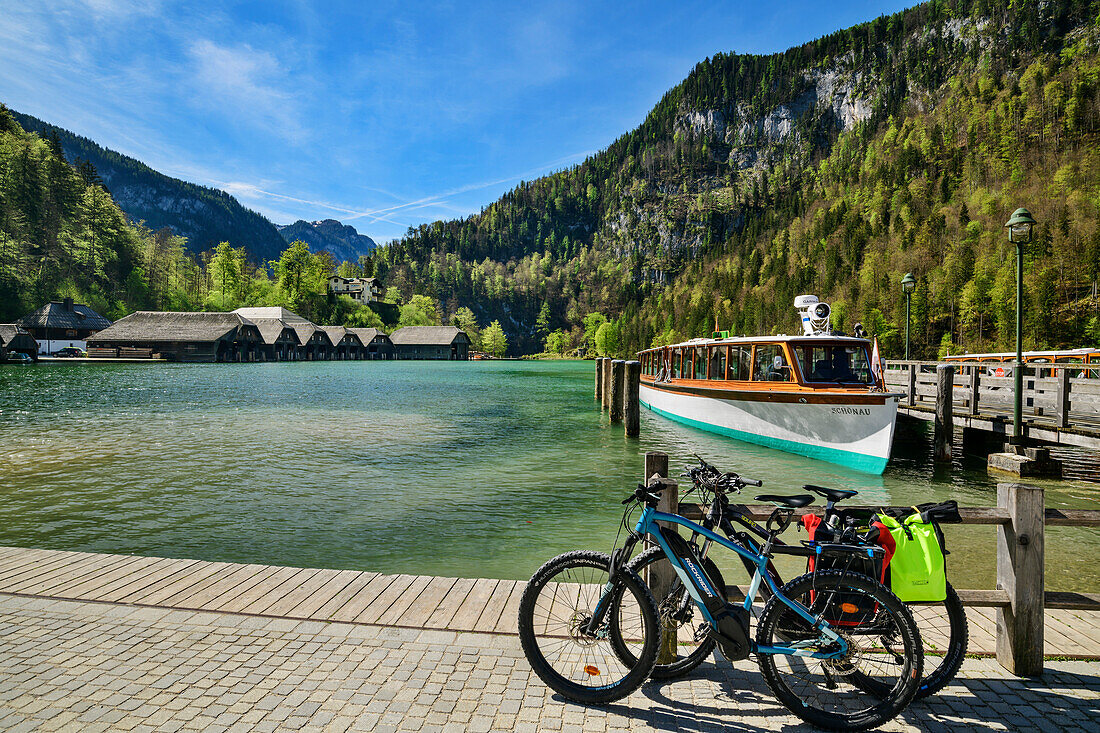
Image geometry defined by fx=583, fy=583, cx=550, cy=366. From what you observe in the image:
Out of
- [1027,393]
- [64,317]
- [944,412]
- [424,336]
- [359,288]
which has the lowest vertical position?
[944,412]

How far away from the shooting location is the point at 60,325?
7688 centimetres

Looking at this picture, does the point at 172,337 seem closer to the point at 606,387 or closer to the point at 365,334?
the point at 365,334

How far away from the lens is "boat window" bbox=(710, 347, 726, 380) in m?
20.8

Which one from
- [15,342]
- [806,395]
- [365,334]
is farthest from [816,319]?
[365,334]

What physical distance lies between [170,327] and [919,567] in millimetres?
94049

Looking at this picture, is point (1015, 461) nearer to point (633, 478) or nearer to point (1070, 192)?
point (633, 478)

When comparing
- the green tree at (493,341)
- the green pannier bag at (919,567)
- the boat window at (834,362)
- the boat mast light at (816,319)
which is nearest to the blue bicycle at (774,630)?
the green pannier bag at (919,567)

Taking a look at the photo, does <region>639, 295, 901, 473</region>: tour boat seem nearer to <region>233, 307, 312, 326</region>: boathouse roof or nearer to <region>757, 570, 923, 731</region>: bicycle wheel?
<region>757, 570, 923, 731</region>: bicycle wheel

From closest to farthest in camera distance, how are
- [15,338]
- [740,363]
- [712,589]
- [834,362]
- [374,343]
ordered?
[712,589] → [834,362] → [740,363] → [15,338] → [374,343]

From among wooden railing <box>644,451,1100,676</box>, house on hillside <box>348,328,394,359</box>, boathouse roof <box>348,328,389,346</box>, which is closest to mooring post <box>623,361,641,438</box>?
wooden railing <box>644,451,1100,676</box>

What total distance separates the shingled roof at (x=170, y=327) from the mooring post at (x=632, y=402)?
7430 centimetres

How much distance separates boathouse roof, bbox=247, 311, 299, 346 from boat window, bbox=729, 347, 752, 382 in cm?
8803

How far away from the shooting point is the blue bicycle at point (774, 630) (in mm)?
3219

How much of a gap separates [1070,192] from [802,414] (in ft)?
295
